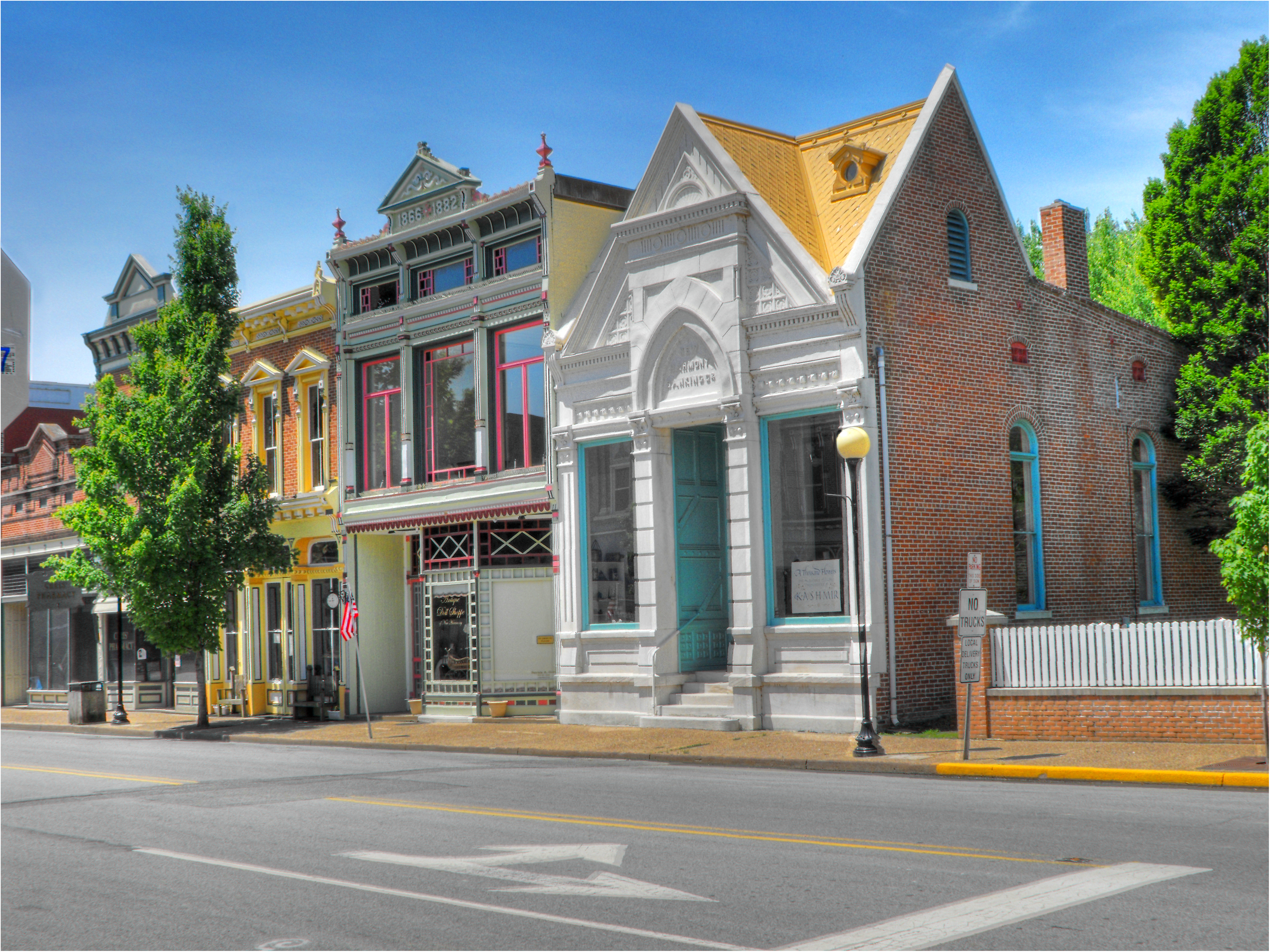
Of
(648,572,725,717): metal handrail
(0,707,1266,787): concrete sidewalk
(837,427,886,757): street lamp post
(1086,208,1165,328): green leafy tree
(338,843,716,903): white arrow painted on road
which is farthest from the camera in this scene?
(1086,208,1165,328): green leafy tree

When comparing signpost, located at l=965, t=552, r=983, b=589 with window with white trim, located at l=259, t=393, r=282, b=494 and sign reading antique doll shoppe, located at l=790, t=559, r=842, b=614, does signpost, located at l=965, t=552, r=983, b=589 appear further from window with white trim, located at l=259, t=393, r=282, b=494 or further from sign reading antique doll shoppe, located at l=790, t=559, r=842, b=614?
window with white trim, located at l=259, t=393, r=282, b=494

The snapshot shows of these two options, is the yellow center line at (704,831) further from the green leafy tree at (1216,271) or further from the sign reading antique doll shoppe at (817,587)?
the green leafy tree at (1216,271)

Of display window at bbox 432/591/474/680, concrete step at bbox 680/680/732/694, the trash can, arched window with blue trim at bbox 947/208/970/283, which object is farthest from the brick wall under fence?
the trash can

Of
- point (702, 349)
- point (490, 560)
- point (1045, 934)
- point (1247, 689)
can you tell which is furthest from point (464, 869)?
point (490, 560)

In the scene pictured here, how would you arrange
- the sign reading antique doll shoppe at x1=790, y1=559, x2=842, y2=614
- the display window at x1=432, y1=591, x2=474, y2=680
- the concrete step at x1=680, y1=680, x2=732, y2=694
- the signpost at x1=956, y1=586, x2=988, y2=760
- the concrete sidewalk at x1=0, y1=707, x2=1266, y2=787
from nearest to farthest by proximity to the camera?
the concrete sidewalk at x1=0, y1=707, x2=1266, y2=787 < the signpost at x1=956, y1=586, x2=988, y2=760 < the sign reading antique doll shoppe at x1=790, y1=559, x2=842, y2=614 < the concrete step at x1=680, y1=680, x2=732, y2=694 < the display window at x1=432, y1=591, x2=474, y2=680

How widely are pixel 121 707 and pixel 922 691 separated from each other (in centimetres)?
1901

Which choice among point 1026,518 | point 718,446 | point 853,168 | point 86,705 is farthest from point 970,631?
point 86,705

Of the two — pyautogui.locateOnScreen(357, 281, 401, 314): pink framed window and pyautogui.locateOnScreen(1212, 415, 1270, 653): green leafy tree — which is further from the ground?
pyautogui.locateOnScreen(357, 281, 401, 314): pink framed window

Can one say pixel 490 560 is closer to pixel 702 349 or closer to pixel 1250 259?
pixel 702 349

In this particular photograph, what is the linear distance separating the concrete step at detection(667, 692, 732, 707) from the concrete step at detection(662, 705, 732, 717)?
17 mm

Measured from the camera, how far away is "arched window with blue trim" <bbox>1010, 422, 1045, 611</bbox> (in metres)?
22.0

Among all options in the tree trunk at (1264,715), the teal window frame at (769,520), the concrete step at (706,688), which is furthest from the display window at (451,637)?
the tree trunk at (1264,715)

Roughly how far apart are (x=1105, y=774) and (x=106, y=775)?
12.8 metres

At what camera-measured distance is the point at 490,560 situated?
83.9ft
